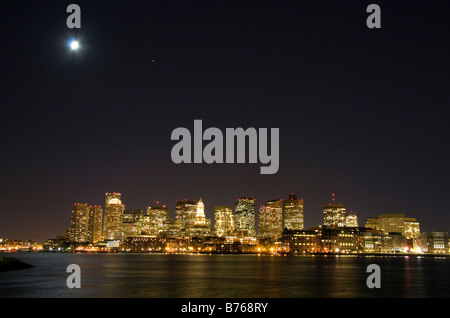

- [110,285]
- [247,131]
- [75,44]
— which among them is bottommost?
[110,285]

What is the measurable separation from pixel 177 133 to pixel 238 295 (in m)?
18.6

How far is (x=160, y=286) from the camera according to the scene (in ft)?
188
